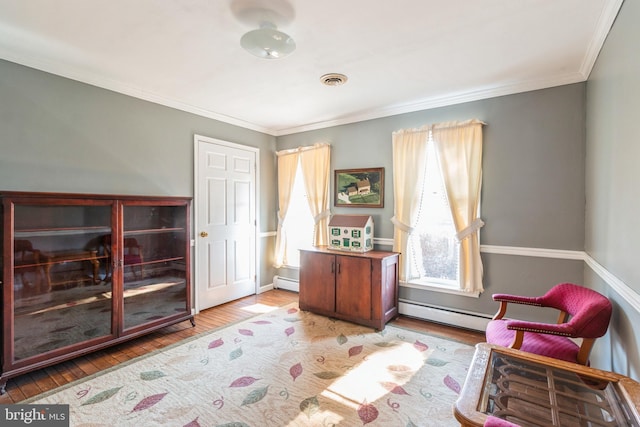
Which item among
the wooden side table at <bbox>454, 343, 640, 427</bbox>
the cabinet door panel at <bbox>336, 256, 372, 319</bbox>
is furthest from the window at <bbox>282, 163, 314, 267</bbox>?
the wooden side table at <bbox>454, 343, 640, 427</bbox>

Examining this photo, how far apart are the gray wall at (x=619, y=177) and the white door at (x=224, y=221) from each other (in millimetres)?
3828

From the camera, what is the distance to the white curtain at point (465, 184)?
319cm

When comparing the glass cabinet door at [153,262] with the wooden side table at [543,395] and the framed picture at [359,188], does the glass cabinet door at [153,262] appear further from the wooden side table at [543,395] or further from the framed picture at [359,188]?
the wooden side table at [543,395]

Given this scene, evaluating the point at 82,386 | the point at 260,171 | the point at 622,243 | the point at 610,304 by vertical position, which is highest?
the point at 260,171

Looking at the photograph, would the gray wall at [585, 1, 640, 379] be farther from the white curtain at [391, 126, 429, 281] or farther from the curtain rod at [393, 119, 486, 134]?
the white curtain at [391, 126, 429, 281]

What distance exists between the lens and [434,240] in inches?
139

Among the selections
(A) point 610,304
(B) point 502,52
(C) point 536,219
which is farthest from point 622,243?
Result: (B) point 502,52

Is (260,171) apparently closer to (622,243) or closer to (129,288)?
(129,288)

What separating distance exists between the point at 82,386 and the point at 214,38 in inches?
108

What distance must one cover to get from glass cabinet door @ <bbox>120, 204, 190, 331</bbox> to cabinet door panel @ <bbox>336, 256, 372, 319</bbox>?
1.72 meters

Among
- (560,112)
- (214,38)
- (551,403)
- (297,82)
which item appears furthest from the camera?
(297,82)

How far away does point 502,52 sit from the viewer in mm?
2398

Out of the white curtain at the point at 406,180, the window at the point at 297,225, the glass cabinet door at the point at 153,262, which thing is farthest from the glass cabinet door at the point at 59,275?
the white curtain at the point at 406,180

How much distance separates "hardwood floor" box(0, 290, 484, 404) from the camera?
2.28 metres
